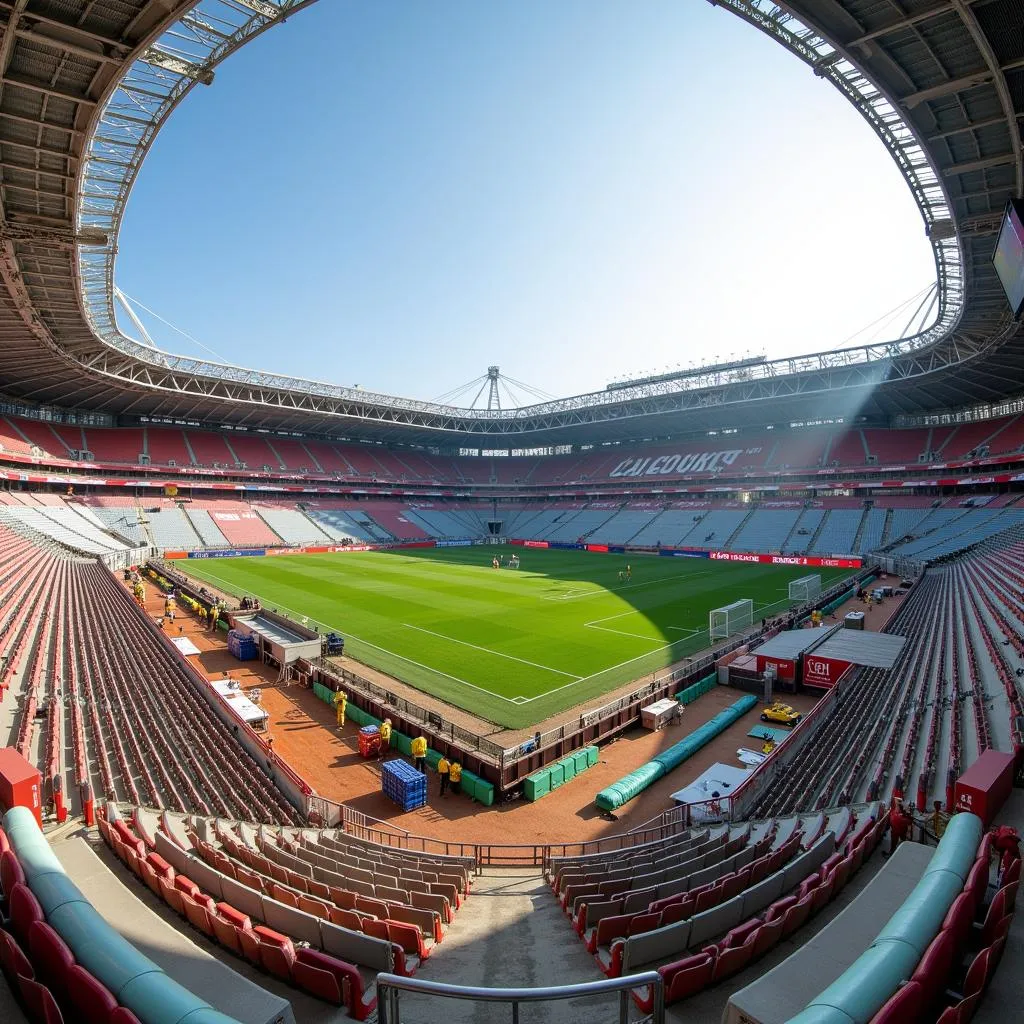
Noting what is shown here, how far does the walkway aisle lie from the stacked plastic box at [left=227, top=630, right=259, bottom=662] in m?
19.0

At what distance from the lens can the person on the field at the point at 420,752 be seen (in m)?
15.3

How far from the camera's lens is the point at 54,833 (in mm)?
7477

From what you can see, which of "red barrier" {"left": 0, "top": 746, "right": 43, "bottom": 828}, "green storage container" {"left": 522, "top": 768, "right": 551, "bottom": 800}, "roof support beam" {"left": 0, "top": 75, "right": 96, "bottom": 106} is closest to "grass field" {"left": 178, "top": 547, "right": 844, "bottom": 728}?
"green storage container" {"left": 522, "top": 768, "right": 551, "bottom": 800}

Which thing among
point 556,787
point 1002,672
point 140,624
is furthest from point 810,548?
point 140,624

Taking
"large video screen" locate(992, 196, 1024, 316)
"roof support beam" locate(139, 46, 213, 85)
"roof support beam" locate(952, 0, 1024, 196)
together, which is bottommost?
"large video screen" locate(992, 196, 1024, 316)

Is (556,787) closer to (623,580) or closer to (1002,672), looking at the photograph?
(1002,672)

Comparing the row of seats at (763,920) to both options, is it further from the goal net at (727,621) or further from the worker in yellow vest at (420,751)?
the goal net at (727,621)

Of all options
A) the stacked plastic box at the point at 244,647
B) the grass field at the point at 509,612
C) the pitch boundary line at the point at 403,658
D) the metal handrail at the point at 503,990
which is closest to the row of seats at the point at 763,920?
the metal handrail at the point at 503,990

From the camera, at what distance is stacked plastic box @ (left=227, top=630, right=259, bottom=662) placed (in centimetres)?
2466

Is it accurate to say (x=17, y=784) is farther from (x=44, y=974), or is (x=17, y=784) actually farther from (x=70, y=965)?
(x=70, y=965)

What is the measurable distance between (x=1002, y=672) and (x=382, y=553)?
5571 centimetres

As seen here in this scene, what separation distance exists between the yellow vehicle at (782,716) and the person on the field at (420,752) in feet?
37.7

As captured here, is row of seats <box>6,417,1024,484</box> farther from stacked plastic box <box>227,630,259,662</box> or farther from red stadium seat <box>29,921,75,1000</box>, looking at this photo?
red stadium seat <box>29,921,75,1000</box>

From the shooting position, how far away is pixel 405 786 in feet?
45.1
